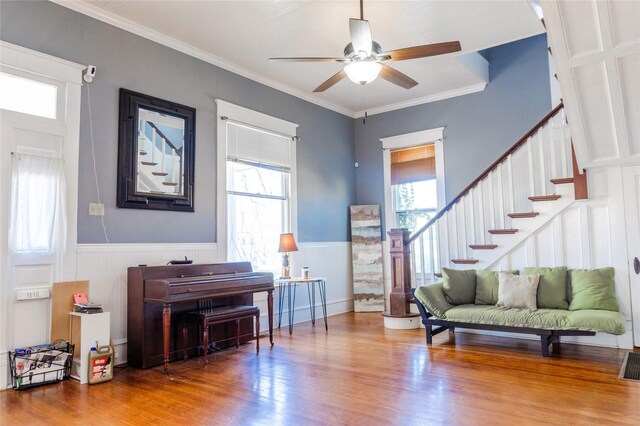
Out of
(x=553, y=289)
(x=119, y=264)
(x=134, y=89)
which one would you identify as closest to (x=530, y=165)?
(x=553, y=289)

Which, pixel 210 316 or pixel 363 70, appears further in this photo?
pixel 210 316

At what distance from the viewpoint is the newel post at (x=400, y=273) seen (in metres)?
5.89

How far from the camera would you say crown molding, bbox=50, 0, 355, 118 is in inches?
169

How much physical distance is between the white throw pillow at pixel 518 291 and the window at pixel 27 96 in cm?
485

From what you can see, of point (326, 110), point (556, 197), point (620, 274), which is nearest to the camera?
point (620, 274)

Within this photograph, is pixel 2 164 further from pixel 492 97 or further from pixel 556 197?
pixel 492 97

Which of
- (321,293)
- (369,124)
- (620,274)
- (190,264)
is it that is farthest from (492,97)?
(190,264)

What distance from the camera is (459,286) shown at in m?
5.14

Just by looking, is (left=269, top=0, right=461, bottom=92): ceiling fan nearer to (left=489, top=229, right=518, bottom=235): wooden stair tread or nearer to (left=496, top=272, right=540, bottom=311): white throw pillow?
(left=489, top=229, right=518, bottom=235): wooden stair tread

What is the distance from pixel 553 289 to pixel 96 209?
4762 mm

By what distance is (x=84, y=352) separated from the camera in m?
3.72

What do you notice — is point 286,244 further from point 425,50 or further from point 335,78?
point 425,50

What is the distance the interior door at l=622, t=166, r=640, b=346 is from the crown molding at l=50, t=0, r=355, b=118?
445cm

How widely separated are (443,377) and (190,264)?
108 inches
